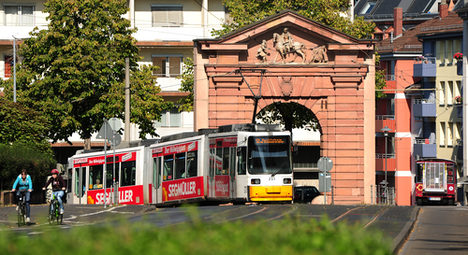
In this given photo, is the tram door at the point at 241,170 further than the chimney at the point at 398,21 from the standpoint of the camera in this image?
No

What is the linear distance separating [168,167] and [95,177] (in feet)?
19.4

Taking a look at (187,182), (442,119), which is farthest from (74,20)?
Answer: (442,119)

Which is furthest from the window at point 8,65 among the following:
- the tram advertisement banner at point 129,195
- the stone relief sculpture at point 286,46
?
the tram advertisement banner at point 129,195

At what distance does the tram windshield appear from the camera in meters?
37.1

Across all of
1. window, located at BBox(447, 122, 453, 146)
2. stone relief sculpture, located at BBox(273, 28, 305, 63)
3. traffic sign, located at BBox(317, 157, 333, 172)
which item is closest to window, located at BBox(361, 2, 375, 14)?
window, located at BBox(447, 122, 453, 146)

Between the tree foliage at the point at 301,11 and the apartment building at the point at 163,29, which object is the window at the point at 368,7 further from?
the tree foliage at the point at 301,11

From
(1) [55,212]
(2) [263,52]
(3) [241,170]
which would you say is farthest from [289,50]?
(1) [55,212]

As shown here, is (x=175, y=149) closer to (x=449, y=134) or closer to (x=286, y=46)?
(x=286, y=46)

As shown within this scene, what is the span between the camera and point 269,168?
37.3m

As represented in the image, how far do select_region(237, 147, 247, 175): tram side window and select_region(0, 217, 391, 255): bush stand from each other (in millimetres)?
27660

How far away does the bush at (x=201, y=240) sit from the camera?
7.01 m

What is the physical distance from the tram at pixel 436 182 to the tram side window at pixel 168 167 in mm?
35559

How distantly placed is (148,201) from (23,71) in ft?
55.2

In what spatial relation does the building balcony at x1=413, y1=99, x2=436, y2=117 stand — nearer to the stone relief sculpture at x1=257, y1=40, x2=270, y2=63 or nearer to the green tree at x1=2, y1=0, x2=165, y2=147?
the green tree at x1=2, y1=0, x2=165, y2=147
